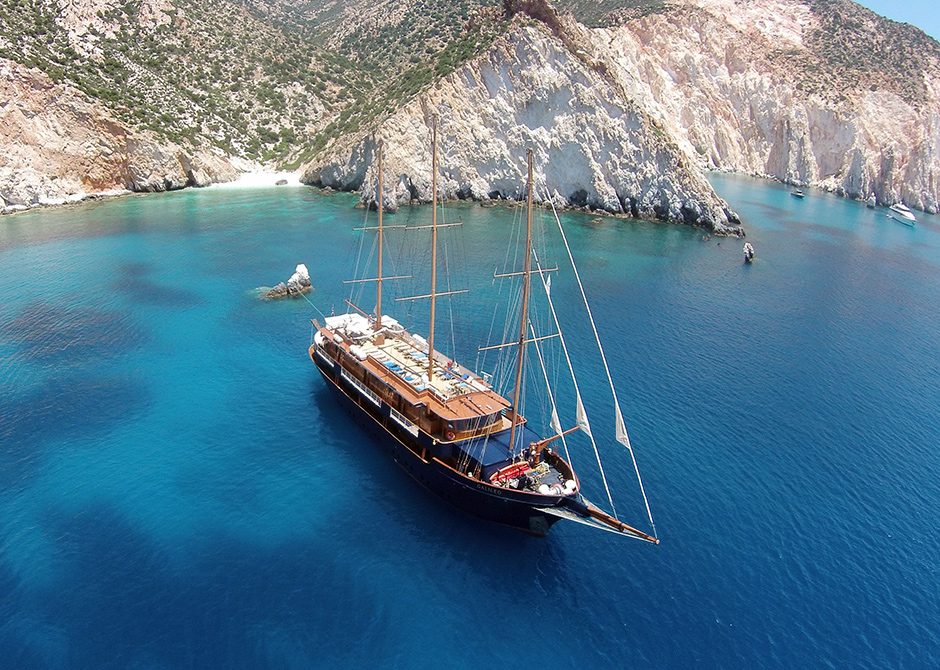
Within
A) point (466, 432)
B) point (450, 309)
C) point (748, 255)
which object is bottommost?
point (466, 432)

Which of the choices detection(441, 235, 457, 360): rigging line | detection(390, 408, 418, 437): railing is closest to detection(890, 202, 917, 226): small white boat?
detection(441, 235, 457, 360): rigging line

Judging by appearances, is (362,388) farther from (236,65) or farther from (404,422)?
(236,65)

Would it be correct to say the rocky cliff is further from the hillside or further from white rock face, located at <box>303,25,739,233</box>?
white rock face, located at <box>303,25,739,233</box>

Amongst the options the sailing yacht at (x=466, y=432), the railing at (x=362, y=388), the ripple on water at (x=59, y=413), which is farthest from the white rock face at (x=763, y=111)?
the ripple on water at (x=59, y=413)

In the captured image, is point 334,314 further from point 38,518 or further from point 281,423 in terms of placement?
point 38,518

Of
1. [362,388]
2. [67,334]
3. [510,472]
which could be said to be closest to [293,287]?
[67,334]

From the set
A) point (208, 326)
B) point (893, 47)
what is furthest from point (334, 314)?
point (893, 47)
